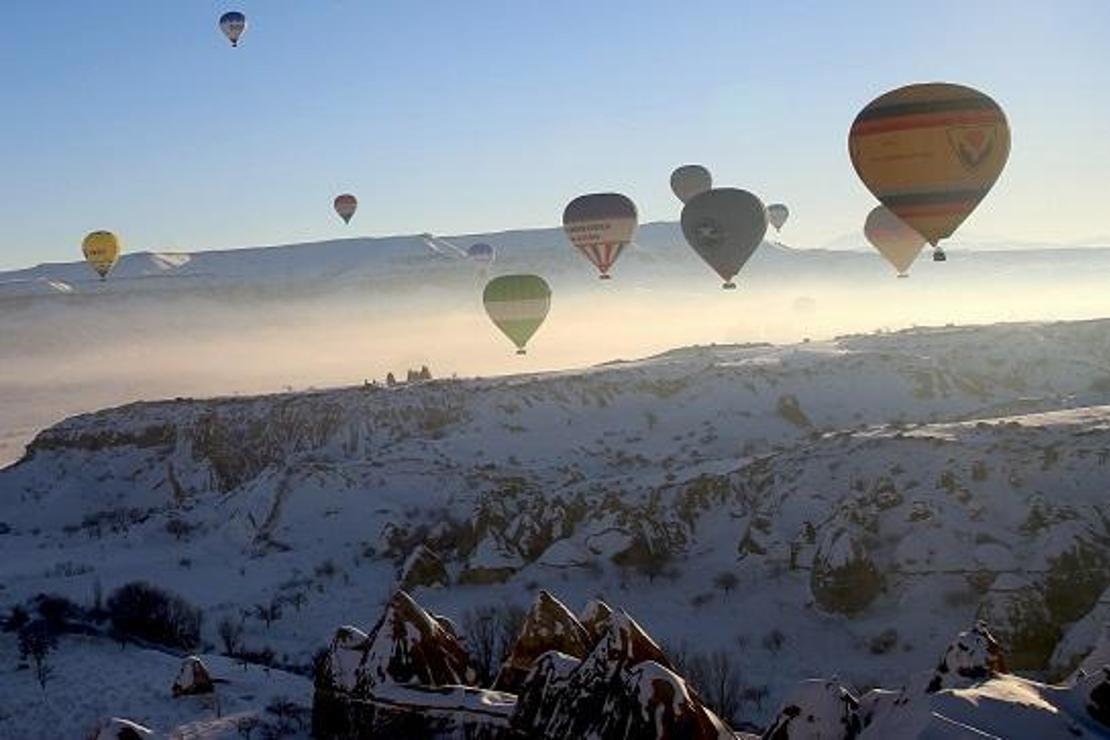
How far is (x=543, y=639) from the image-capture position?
24.7m

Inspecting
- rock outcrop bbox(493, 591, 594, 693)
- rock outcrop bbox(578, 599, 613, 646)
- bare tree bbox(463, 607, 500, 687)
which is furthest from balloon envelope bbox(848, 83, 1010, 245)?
rock outcrop bbox(493, 591, 594, 693)

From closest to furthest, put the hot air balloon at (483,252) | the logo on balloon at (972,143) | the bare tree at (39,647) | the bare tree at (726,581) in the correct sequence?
1. the bare tree at (39,647)
2. the logo on balloon at (972,143)
3. the bare tree at (726,581)
4. the hot air balloon at (483,252)

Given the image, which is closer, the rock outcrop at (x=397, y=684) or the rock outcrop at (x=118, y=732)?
the rock outcrop at (x=118, y=732)

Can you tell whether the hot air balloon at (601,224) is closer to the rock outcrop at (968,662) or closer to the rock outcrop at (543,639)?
the rock outcrop at (543,639)

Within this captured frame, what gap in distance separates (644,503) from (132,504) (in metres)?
43.9

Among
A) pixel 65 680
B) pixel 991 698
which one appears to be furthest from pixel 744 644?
pixel 991 698

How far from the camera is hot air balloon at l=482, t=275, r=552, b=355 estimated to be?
6450 cm

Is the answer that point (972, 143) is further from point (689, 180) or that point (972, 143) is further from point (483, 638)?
point (689, 180)

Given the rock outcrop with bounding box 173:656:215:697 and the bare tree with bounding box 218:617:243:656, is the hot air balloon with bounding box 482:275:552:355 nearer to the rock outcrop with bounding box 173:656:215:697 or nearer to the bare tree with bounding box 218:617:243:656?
the bare tree with bounding box 218:617:243:656

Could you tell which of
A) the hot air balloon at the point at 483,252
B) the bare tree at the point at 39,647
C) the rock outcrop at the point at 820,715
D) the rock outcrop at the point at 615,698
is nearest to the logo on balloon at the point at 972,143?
the rock outcrop at the point at 615,698

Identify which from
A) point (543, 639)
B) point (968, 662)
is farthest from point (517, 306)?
point (968, 662)

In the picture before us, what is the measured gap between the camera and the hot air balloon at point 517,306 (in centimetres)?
6450

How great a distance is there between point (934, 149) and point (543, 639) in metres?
22.9

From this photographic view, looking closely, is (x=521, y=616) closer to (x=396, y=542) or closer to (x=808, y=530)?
(x=808, y=530)
